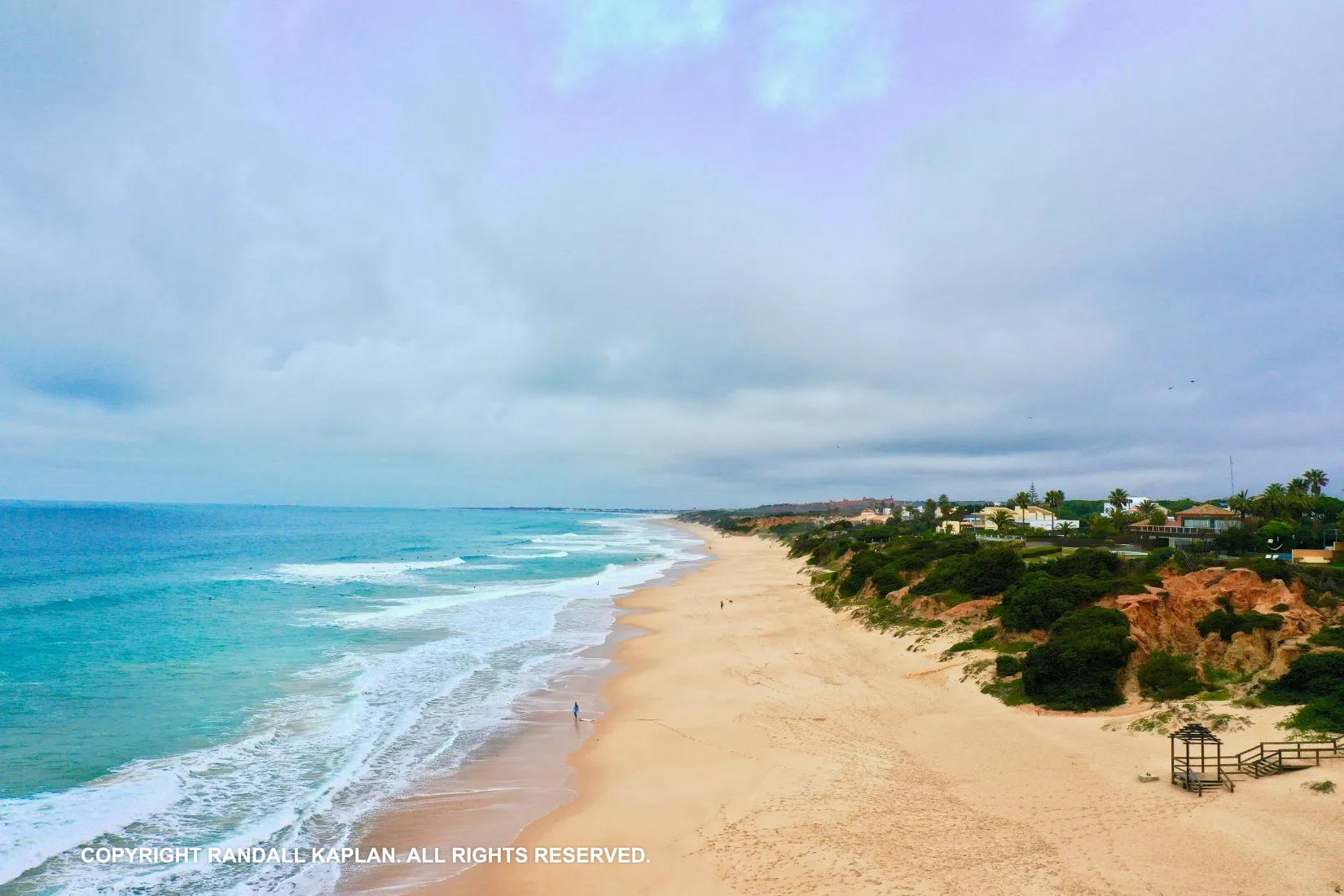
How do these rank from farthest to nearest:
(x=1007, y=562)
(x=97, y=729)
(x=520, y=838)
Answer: (x=1007, y=562) → (x=97, y=729) → (x=520, y=838)

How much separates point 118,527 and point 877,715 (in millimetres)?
166806

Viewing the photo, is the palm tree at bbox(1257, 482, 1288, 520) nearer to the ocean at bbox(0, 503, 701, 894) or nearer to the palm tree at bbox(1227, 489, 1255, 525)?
the palm tree at bbox(1227, 489, 1255, 525)

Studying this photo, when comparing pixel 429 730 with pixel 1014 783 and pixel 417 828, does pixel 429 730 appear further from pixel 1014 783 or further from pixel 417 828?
pixel 1014 783

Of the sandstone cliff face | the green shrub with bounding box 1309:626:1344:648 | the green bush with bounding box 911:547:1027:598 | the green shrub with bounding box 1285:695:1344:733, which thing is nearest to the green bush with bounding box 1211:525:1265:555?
the green bush with bounding box 911:547:1027:598

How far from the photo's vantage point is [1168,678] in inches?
707

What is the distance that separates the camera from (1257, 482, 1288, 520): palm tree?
178 feet

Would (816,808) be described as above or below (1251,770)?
below

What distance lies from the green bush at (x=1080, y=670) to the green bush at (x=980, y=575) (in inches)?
363

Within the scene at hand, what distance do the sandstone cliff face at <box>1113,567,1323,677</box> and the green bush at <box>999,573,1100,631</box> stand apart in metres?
1.22

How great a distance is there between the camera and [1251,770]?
Answer: 13094mm

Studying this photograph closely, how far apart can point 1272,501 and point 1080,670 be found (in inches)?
2115

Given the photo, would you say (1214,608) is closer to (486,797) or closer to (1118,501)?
(486,797)

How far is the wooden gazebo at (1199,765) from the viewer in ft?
42.0

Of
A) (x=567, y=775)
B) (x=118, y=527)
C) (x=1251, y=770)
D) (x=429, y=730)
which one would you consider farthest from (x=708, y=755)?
(x=118, y=527)
